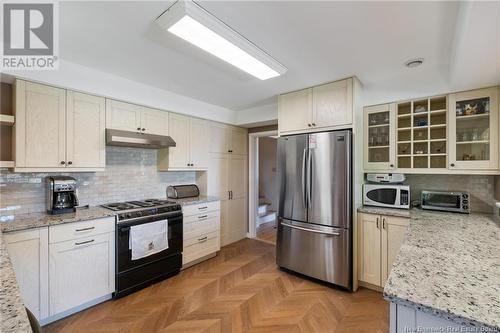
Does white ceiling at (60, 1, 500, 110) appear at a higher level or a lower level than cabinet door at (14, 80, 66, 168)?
higher

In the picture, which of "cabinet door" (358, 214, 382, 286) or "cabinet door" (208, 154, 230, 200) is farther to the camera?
"cabinet door" (208, 154, 230, 200)

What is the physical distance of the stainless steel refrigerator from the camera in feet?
8.48


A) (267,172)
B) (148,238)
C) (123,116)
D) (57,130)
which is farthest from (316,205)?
(267,172)

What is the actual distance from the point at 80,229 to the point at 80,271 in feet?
1.33

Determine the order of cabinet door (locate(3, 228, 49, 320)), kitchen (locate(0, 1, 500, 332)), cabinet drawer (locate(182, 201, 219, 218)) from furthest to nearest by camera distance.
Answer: cabinet drawer (locate(182, 201, 219, 218)) → cabinet door (locate(3, 228, 49, 320)) → kitchen (locate(0, 1, 500, 332))

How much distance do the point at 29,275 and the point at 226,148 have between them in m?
2.96

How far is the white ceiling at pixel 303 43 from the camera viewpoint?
1527 mm

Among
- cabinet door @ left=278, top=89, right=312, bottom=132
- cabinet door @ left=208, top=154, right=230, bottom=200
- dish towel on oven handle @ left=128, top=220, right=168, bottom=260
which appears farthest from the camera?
cabinet door @ left=208, top=154, right=230, bottom=200

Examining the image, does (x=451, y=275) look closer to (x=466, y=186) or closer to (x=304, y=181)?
(x=304, y=181)

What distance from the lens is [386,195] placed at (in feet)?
9.04

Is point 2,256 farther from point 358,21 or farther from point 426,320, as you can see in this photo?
point 358,21

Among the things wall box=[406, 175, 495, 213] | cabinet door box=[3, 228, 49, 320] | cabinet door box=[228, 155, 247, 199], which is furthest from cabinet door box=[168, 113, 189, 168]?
wall box=[406, 175, 495, 213]

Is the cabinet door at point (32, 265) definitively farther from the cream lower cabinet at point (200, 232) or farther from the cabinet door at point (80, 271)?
the cream lower cabinet at point (200, 232)

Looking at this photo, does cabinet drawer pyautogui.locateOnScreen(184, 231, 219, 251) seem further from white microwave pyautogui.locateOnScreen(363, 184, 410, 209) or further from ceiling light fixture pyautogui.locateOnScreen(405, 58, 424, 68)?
ceiling light fixture pyautogui.locateOnScreen(405, 58, 424, 68)
